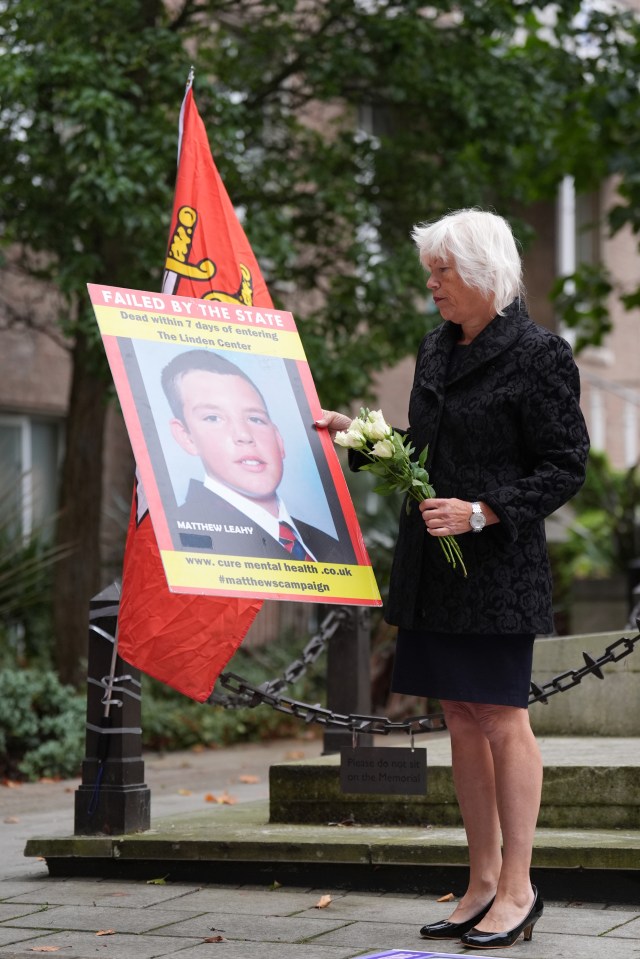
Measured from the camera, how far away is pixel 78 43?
9.56 meters

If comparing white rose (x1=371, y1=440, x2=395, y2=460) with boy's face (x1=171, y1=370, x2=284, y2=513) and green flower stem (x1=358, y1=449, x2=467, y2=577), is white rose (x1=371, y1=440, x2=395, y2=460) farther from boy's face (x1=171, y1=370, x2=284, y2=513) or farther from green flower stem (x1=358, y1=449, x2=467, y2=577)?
boy's face (x1=171, y1=370, x2=284, y2=513)

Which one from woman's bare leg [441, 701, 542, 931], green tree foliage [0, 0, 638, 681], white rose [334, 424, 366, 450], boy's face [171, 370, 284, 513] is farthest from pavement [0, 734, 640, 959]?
green tree foliage [0, 0, 638, 681]

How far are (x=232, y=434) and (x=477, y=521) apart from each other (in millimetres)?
868

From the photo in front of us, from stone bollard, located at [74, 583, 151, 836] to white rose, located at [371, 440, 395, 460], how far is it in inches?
85.4

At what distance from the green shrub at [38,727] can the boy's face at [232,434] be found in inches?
214

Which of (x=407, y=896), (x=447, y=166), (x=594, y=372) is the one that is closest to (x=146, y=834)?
(x=407, y=896)

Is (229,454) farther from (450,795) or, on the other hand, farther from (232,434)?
(450,795)

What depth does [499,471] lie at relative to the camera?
4.20 meters

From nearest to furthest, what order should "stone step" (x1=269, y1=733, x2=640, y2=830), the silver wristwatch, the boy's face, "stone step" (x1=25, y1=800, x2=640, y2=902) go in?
the silver wristwatch → the boy's face → "stone step" (x1=25, y1=800, x2=640, y2=902) → "stone step" (x1=269, y1=733, x2=640, y2=830)

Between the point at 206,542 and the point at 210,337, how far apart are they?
0.77m

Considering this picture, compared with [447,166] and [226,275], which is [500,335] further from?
[447,166]

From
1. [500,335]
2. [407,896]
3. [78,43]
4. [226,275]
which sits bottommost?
[407,896]

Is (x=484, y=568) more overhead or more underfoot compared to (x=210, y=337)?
more underfoot

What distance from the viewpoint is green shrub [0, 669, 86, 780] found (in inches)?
375
